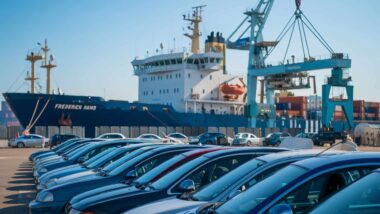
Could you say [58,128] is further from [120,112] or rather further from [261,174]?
[261,174]

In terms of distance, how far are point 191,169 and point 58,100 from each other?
36484 mm

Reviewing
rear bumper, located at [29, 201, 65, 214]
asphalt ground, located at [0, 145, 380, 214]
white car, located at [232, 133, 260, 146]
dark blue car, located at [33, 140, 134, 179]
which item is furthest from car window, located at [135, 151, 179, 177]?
white car, located at [232, 133, 260, 146]

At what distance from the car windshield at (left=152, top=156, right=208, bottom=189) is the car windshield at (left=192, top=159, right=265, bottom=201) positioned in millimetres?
698

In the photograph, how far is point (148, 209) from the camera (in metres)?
5.25

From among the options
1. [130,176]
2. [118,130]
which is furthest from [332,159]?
[118,130]

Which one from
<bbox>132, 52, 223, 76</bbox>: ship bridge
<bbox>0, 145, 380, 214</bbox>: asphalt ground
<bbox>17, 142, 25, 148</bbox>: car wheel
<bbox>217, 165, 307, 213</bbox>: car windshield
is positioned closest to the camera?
<bbox>217, 165, 307, 213</bbox>: car windshield

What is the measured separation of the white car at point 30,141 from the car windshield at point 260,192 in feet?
111

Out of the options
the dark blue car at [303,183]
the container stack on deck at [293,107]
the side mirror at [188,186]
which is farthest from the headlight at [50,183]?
the container stack on deck at [293,107]

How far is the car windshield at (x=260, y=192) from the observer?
4.23 m

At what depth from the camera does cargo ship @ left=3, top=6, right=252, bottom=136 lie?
41125 millimetres

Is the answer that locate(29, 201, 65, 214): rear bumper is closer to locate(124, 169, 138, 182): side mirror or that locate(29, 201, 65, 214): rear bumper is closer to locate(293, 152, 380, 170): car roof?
locate(124, 169, 138, 182): side mirror

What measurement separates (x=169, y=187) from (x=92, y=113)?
123ft

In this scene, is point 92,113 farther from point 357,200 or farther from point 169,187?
point 357,200

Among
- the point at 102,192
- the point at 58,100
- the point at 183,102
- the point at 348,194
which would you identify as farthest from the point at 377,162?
the point at 183,102
